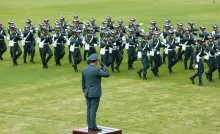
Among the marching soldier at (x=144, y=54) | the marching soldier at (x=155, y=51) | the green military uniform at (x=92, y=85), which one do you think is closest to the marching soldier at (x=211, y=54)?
the marching soldier at (x=155, y=51)

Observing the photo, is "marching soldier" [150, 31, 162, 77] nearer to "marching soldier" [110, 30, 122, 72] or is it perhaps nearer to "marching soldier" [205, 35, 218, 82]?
"marching soldier" [110, 30, 122, 72]

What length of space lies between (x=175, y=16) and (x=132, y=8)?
8999mm

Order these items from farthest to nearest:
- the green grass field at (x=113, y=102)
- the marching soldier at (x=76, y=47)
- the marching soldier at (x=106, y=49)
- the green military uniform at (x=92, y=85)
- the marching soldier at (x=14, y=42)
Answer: the marching soldier at (x=14, y=42) → the marching soldier at (x=76, y=47) → the marching soldier at (x=106, y=49) → the green grass field at (x=113, y=102) → the green military uniform at (x=92, y=85)

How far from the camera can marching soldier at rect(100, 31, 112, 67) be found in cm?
3453

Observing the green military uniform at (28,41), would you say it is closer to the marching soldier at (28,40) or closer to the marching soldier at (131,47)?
the marching soldier at (28,40)

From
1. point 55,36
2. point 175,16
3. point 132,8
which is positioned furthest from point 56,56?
point 132,8

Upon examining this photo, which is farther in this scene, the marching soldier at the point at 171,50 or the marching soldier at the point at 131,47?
the marching soldier at the point at 131,47

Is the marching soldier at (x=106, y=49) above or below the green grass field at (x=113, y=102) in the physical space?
above

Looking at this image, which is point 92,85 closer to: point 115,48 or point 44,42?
point 115,48

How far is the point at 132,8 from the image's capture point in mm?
70062

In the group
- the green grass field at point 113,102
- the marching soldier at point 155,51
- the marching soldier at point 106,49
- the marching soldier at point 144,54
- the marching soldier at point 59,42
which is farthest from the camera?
the marching soldier at point 59,42

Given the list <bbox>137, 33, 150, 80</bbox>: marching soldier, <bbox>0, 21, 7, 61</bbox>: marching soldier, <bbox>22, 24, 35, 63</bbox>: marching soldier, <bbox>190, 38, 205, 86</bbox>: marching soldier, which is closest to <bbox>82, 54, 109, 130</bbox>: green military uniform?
<bbox>190, 38, 205, 86</bbox>: marching soldier

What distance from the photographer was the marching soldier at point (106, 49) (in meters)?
34.5

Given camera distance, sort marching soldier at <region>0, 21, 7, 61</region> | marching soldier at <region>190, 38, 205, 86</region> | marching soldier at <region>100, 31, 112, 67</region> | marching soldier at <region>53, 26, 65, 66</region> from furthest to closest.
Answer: marching soldier at <region>0, 21, 7, 61</region>, marching soldier at <region>53, 26, 65, 66</region>, marching soldier at <region>100, 31, 112, 67</region>, marching soldier at <region>190, 38, 205, 86</region>
